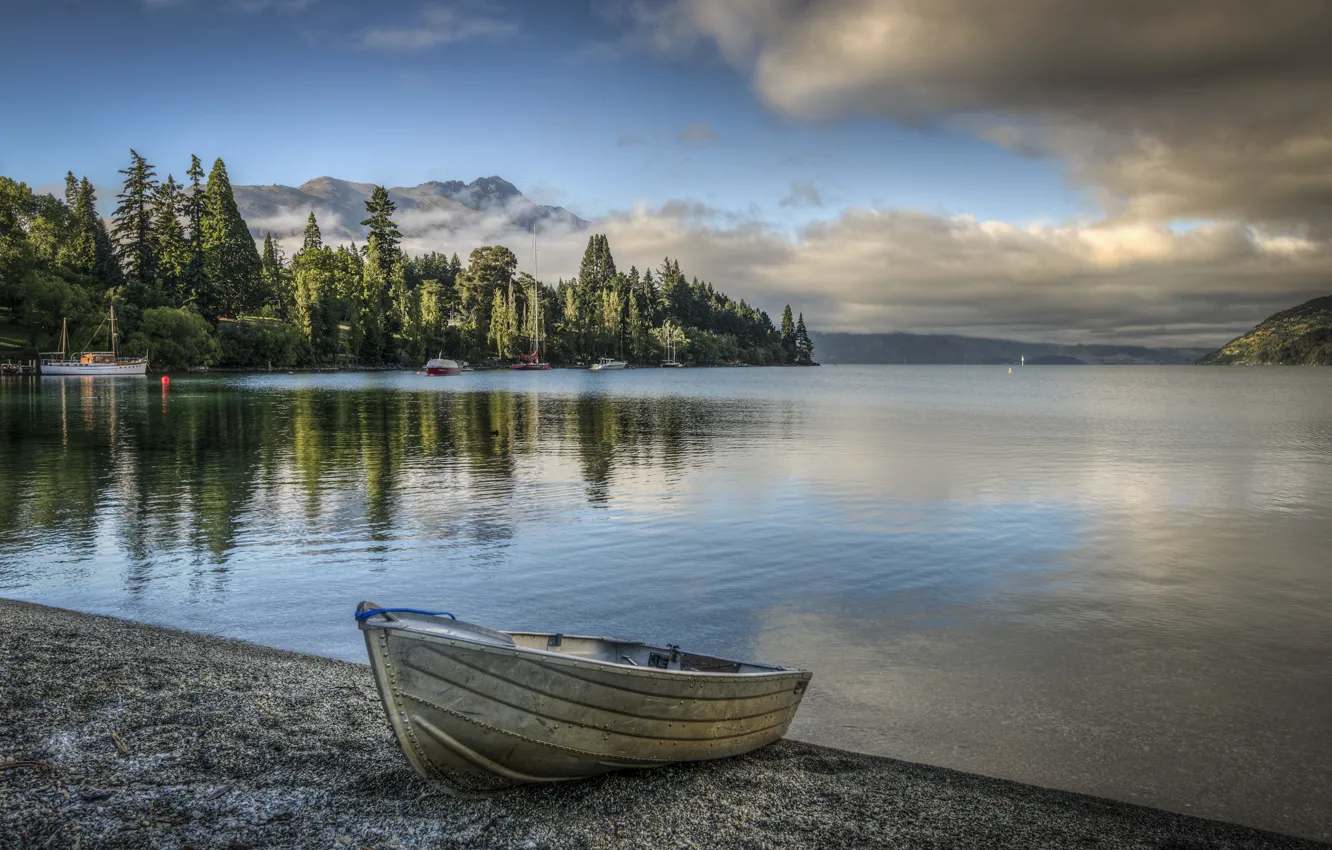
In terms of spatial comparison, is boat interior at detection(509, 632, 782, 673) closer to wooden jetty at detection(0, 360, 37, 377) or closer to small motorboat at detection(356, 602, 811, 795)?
small motorboat at detection(356, 602, 811, 795)

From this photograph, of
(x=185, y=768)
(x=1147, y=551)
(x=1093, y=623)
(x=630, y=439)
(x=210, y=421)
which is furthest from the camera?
(x=210, y=421)

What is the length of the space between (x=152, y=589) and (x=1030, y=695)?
1698cm

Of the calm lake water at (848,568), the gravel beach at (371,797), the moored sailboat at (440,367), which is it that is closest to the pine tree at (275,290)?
the moored sailboat at (440,367)

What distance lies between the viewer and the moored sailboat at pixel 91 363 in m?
119

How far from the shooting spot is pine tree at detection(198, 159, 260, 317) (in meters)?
162

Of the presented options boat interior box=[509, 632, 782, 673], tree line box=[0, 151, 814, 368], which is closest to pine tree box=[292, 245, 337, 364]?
tree line box=[0, 151, 814, 368]

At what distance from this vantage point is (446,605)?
1675 centimetres

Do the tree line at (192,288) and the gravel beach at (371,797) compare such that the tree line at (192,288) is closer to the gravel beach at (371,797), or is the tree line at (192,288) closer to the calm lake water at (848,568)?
the calm lake water at (848,568)

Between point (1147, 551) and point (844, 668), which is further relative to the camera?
point (1147, 551)

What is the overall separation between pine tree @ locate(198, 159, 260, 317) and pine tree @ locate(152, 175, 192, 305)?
460 centimetres

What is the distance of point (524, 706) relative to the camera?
302 inches

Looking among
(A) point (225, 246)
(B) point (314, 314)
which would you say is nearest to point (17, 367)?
(A) point (225, 246)

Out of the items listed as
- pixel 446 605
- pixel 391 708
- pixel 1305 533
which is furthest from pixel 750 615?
pixel 1305 533

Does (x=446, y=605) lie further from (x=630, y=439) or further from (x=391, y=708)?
(x=630, y=439)
